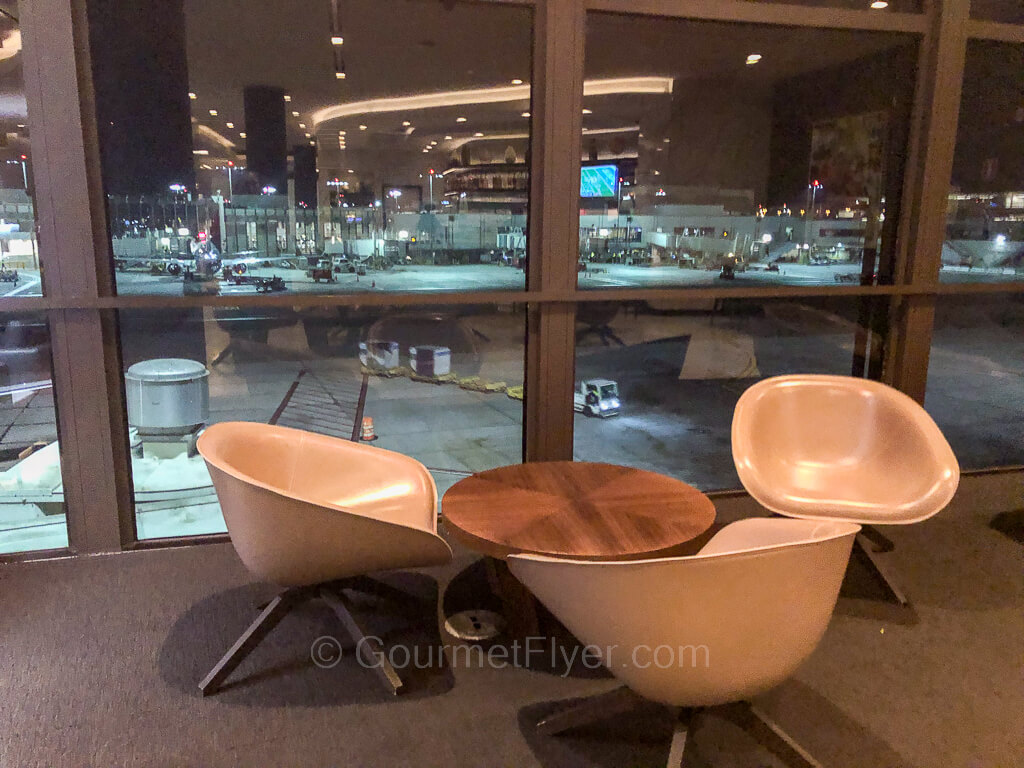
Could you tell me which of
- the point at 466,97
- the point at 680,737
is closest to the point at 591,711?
the point at 680,737

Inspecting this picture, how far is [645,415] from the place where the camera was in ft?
32.4

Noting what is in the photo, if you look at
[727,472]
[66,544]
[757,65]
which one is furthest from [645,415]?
[66,544]

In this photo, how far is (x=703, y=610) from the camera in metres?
1.48

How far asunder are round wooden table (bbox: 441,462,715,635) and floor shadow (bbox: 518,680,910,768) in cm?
44

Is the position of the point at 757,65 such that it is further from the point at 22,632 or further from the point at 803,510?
the point at 22,632

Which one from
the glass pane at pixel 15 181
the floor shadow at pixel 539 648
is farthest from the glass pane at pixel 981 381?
the glass pane at pixel 15 181

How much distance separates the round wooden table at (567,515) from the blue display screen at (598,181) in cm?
132

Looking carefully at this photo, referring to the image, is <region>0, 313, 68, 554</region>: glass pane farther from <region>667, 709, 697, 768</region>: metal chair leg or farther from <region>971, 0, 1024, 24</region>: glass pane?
<region>971, 0, 1024, 24</region>: glass pane

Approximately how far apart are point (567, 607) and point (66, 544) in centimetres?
252

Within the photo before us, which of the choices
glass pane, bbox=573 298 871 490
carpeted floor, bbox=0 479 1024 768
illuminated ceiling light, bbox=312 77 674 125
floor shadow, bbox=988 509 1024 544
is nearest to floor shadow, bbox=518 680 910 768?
carpeted floor, bbox=0 479 1024 768

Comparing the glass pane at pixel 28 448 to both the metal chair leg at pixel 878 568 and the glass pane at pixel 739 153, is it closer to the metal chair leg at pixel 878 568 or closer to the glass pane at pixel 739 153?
the glass pane at pixel 739 153

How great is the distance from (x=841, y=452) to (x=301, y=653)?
2440 mm

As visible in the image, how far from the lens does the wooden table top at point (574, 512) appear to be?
1983mm

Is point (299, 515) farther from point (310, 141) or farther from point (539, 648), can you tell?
point (310, 141)
